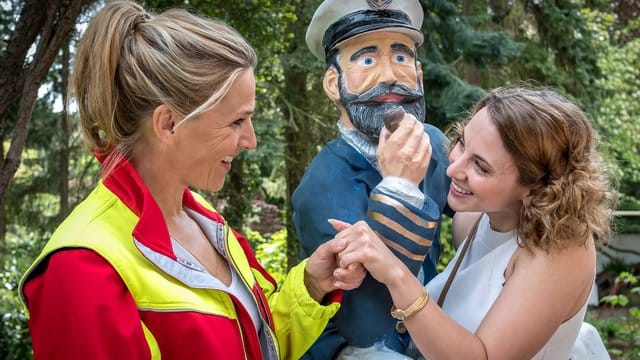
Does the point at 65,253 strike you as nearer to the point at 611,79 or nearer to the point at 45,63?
the point at 45,63

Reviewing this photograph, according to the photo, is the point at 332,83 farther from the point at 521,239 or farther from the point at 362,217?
the point at 521,239

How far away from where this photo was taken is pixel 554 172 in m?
1.93

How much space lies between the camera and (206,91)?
1.74m

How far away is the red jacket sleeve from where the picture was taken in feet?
4.79

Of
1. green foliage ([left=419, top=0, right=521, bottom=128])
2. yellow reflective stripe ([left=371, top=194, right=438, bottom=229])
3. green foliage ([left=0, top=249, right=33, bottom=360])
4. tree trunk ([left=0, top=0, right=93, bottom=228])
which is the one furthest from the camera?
green foliage ([left=419, top=0, right=521, bottom=128])

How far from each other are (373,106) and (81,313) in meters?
1.13

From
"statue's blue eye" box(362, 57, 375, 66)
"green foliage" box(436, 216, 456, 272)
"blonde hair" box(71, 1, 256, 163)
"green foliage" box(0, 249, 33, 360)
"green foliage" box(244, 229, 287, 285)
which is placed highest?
"blonde hair" box(71, 1, 256, 163)

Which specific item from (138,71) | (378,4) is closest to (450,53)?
(378,4)

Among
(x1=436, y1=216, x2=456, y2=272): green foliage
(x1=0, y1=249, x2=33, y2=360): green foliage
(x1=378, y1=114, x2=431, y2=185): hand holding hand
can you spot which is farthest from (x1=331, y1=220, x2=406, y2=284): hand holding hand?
(x1=0, y1=249, x2=33, y2=360): green foliage

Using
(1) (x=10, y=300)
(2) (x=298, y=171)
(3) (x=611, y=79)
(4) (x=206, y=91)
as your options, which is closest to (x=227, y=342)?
(4) (x=206, y=91)

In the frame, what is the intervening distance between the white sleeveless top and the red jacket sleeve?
3.10 ft

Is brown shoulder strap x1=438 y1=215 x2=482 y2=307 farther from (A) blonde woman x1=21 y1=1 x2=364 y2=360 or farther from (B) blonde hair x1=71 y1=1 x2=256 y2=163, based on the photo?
(B) blonde hair x1=71 y1=1 x2=256 y2=163

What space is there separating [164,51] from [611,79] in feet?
33.4

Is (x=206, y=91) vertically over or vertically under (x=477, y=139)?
over
